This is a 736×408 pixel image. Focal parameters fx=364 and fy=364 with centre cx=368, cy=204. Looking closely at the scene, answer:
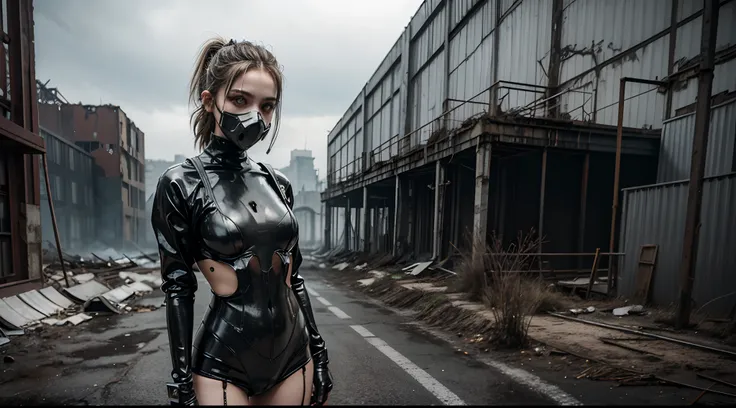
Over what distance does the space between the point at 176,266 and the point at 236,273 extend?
22 centimetres

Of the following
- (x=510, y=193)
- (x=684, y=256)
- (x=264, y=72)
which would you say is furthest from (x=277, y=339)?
(x=510, y=193)

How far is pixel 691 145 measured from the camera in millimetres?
9094

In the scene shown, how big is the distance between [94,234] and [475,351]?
28.9 meters

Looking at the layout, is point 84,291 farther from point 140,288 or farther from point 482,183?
point 482,183

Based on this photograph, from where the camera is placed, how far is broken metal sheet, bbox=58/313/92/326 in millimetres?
6437

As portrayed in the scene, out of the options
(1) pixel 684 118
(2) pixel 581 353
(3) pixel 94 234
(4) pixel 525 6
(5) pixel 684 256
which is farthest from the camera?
(3) pixel 94 234

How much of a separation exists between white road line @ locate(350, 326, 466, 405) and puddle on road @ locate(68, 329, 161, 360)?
130 inches

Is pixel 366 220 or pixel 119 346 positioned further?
pixel 366 220

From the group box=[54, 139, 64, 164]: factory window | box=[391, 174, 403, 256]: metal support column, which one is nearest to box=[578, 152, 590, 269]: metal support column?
box=[391, 174, 403, 256]: metal support column

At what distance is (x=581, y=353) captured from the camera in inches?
171

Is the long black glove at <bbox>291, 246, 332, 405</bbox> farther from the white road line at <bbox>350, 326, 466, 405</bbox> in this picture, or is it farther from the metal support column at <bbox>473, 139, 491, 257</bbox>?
the metal support column at <bbox>473, 139, 491, 257</bbox>

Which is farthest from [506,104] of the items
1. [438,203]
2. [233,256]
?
[233,256]

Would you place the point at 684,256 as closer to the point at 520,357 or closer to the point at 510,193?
the point at 520,357

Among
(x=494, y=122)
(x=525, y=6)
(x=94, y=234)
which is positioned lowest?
(x=94, y=234)
